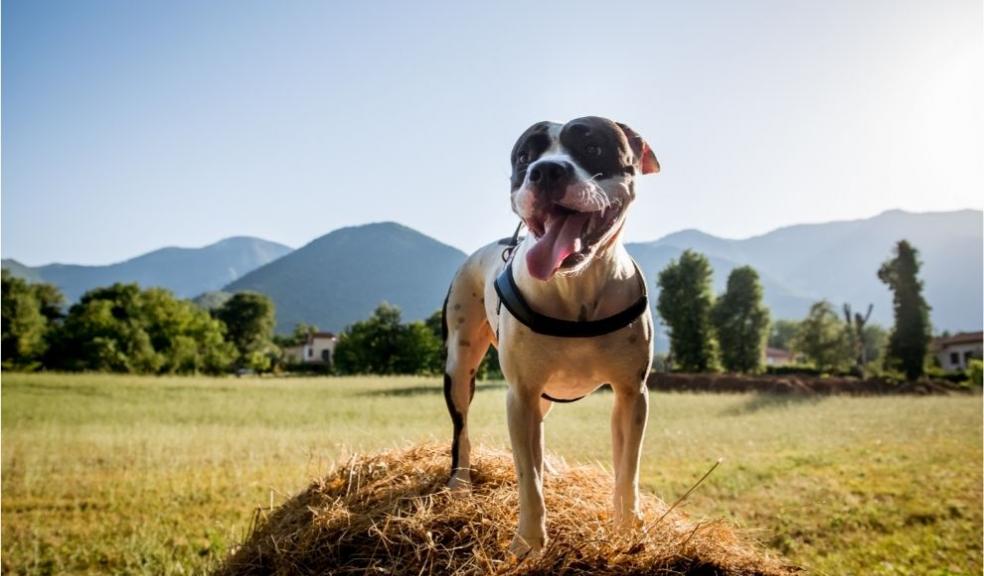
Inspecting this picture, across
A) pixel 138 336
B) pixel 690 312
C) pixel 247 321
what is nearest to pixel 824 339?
pixel 690 312

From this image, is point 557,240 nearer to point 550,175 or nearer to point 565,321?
point 550,175

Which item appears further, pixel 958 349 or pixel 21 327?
pixel 958 349

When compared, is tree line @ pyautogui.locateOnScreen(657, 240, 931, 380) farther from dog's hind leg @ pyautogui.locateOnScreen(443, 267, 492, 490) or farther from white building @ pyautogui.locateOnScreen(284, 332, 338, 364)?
white building @ pyautogui.locateOnScreen(284, 332, 338, 364)

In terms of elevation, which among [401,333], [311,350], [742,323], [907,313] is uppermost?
[907,313]

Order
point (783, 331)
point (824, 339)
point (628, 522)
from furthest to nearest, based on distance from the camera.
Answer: point (783, 331) < point (824, 339) < point (628, 522)

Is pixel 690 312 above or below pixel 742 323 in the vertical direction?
above

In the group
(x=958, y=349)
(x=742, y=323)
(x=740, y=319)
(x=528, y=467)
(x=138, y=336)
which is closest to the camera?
(x=528, y=467)

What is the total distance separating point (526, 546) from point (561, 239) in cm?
145

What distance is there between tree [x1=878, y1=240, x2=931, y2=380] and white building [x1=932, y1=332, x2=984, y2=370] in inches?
1300

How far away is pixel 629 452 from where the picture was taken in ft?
9.92

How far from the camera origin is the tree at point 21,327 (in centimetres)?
5378

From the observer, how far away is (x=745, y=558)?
9.34 feet

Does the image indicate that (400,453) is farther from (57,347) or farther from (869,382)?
(57,347)

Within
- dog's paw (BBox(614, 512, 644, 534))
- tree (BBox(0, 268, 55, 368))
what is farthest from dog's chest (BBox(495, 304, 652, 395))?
tree (BBox(0, 268, 55, 368))
